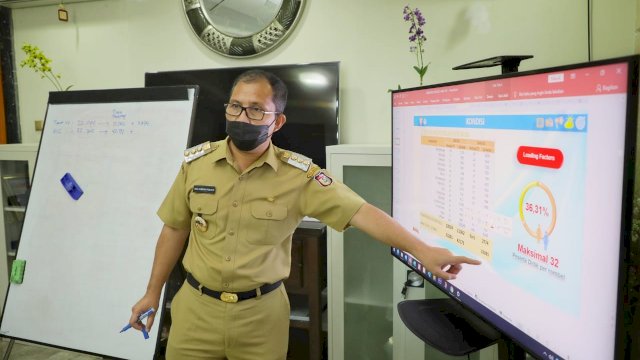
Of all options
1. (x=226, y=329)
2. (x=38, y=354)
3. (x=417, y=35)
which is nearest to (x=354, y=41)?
(x=417, y=35)

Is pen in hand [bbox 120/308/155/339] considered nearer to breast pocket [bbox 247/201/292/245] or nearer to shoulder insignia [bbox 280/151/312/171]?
breast pocket [bbox 247/201/292/245]

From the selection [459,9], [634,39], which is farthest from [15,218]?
[634,39]

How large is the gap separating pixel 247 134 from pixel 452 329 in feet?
2.60

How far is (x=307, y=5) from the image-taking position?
2578 millimetres

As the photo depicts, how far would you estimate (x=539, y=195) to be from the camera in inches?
32.5

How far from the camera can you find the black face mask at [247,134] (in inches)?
52.9

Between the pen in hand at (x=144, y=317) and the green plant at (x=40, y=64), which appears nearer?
the pen in hand at (x=144, y=317)

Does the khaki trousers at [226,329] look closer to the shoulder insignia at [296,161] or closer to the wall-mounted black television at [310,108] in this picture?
the shoulder insignia at [296,161]

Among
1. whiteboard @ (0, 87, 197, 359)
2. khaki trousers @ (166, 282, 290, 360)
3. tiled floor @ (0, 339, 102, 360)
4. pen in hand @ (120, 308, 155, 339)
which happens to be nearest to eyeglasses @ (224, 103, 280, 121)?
whiteboard @ (0, 87, 197, 359)

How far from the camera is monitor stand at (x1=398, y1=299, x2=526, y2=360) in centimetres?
102

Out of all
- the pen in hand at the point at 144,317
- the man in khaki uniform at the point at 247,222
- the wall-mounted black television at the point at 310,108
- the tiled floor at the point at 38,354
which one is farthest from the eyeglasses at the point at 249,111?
the tiled floor at the point at 38,354

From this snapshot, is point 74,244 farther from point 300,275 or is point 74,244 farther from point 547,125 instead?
point 547,125

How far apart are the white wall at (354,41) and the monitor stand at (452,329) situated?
1423mm

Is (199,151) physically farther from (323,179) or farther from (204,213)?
(323,179)
